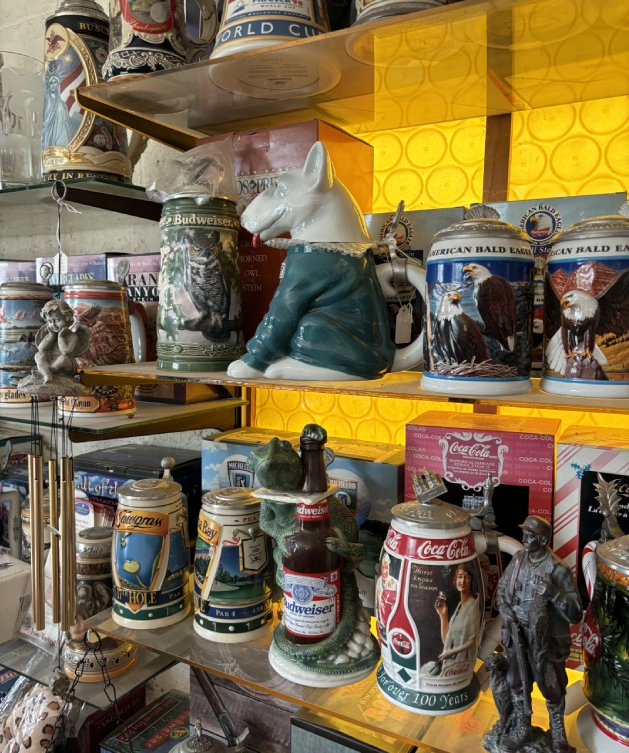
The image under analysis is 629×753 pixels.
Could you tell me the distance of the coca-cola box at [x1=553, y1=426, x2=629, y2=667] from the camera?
681mm

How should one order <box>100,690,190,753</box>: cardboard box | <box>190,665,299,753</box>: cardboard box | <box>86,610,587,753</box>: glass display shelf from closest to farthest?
<box>86,610,587,753</box>: glass display shelf → <box>190,665,299,753</box>: cardboard box → <box>100,690,190,753</box>: cardboard box

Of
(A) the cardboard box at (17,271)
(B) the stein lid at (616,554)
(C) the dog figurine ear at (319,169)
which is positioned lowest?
(B) the stein lid at (616,554)

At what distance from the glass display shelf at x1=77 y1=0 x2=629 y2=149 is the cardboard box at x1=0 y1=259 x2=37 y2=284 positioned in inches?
16.0

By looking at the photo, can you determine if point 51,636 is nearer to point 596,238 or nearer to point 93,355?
point 93,355

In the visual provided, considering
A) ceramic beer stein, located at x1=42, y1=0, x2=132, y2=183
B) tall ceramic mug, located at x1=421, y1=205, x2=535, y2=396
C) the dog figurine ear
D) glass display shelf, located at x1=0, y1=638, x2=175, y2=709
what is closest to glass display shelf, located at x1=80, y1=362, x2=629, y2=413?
tall ceramic mug, located at x1=421, y1=205, x2=535, y2=396

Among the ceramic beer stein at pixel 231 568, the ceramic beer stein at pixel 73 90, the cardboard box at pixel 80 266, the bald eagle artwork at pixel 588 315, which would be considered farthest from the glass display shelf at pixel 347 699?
the ceramic beer stein at pixel 73 90

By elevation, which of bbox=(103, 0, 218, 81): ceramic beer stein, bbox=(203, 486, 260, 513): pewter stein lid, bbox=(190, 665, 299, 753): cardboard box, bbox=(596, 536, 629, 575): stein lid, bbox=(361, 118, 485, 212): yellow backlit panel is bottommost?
bbox=(190, 665, 299, 753): cardboard box

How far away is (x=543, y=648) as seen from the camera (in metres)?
0.60

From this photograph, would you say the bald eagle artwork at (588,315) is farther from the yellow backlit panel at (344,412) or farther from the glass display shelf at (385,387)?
the yellow backlit panel at (344,412)

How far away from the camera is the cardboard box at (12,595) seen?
120 cm

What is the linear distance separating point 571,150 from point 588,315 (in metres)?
0.39

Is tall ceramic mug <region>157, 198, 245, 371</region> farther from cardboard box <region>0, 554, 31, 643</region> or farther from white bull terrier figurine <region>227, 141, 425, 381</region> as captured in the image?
cardboard box <region>0, 554, 31, 643</region>

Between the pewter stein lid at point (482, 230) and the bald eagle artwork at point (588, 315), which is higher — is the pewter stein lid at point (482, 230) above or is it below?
above

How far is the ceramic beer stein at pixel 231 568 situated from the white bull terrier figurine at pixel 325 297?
0.22 m
